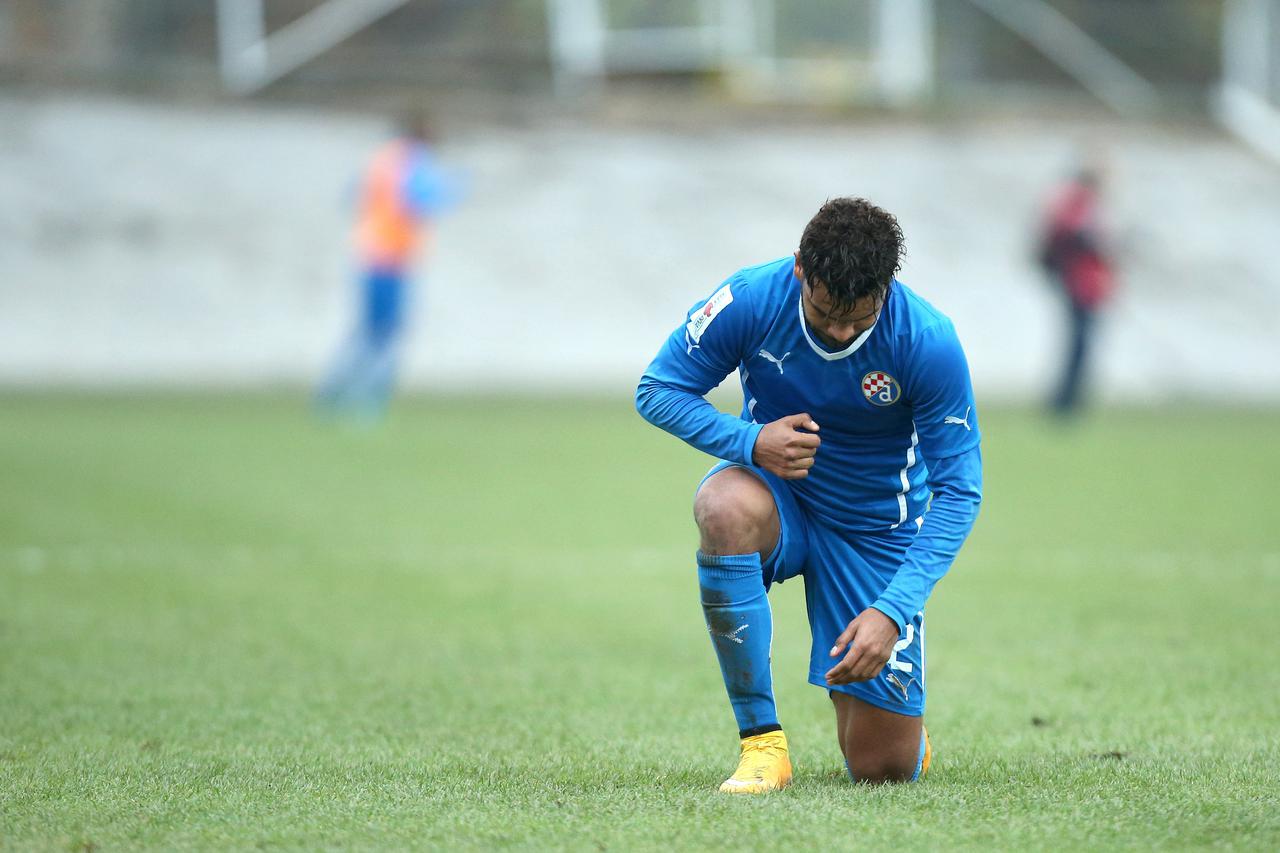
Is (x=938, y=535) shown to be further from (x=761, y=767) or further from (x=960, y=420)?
(x=761, y=767)

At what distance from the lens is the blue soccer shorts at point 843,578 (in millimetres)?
4465

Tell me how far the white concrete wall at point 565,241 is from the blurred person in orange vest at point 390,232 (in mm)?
5756

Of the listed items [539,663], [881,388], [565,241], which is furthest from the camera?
[565,241]

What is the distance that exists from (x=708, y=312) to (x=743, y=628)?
83cm

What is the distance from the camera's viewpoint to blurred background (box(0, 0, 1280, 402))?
2192 centimetres

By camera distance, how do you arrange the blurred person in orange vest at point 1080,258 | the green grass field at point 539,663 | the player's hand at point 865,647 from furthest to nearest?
the blurred person in orange vest at point 1080,258 < the player's hand at point 865,647 < the green grass field at point 539,663

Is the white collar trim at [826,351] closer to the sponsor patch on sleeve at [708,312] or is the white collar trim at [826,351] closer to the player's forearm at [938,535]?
the sponsor patch on sleeve at [708,312]

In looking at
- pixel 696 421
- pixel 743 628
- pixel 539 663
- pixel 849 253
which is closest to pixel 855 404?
pixel 696 421

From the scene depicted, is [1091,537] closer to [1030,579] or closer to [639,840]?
[1030,579]

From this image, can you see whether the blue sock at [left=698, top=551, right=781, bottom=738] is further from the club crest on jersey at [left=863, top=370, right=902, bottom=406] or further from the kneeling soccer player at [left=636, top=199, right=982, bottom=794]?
the club crest on jersey at [left=863, top=370, right=902, bottom=406]

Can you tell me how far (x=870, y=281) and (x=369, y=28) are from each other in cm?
2107

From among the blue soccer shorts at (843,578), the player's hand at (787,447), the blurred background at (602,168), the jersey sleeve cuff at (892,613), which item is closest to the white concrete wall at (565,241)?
the blurred background at (602,168)

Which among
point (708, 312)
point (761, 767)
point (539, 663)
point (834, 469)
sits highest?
point (708, 312)

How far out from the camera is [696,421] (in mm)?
4422
